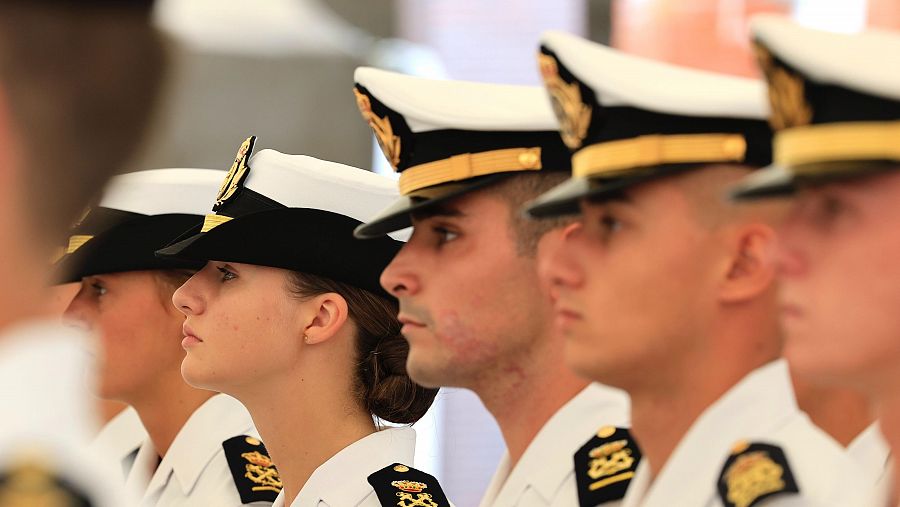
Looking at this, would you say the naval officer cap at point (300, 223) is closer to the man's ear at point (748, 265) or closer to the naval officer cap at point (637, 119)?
the naval officer cap at point (637, 119)

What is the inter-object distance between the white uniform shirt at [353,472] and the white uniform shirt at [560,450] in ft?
1.80

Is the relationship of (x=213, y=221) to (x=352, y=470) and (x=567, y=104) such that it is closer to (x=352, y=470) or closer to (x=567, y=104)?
(x=352, y=470)

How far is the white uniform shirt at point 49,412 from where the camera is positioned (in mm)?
1438

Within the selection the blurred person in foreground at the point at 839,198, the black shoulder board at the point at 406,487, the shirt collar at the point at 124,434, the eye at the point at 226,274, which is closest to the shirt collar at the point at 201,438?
the shirt collar at the point at 124,434

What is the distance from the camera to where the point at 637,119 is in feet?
8.03

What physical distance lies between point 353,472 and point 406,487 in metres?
0.16

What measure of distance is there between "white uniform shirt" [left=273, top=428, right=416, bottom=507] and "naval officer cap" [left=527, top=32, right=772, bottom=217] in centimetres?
115

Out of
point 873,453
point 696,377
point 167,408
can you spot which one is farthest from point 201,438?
point 873,453

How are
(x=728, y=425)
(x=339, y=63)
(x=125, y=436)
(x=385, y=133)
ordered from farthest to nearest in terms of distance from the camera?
1. (x=339, y=63)
2. (x=125, y=436)
3. (x=385, y=133)
4. (x=728, y=425)

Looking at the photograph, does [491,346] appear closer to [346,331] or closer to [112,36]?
[346,331]

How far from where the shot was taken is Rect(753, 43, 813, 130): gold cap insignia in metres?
2.06

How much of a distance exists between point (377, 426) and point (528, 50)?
610cm

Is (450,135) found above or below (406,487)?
above

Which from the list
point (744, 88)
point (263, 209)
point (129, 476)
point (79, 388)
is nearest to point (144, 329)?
point (129, 476)
